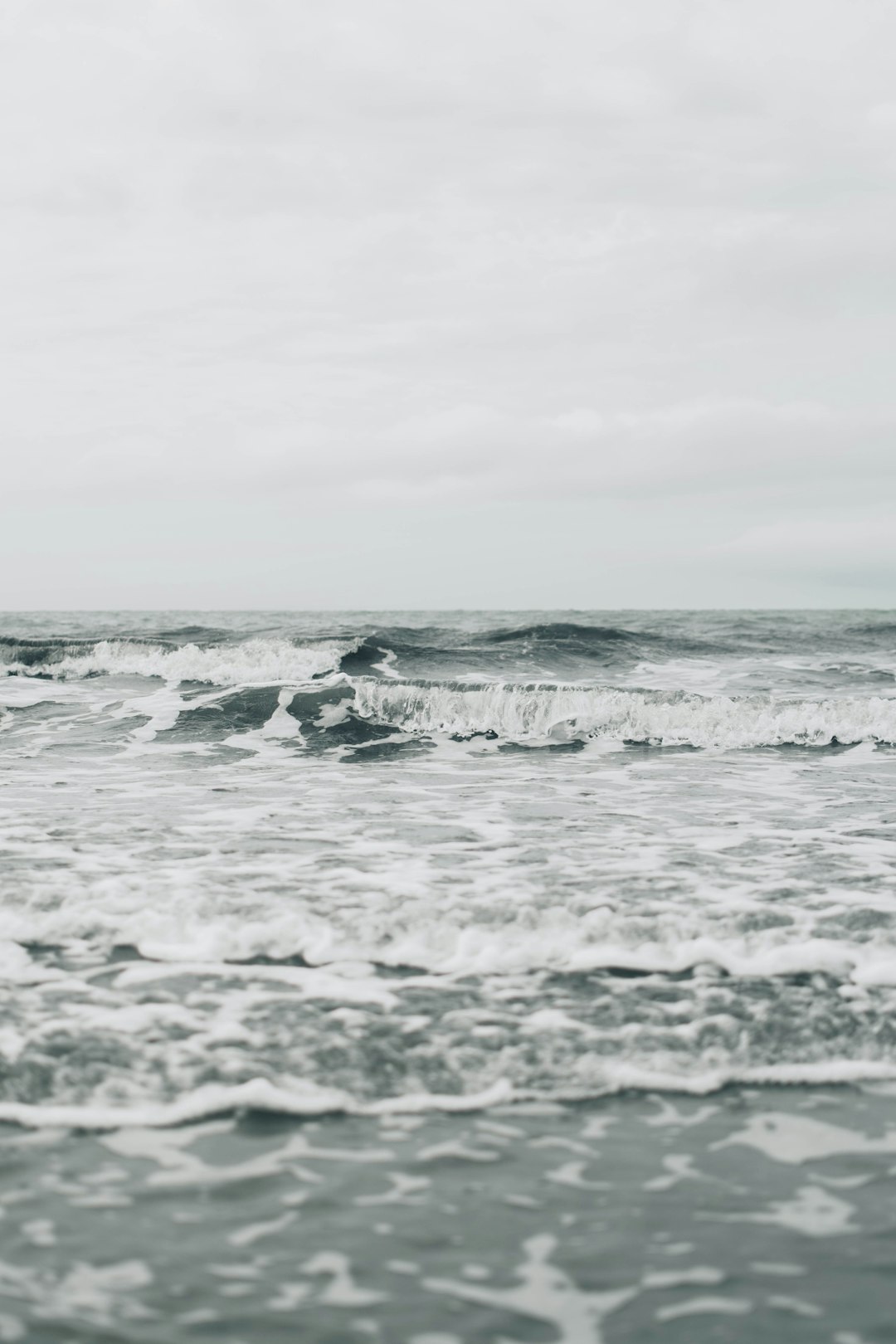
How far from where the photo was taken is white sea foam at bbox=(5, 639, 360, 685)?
61.1ft

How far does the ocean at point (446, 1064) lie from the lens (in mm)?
2789

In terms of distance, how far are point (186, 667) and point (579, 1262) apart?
1729cm

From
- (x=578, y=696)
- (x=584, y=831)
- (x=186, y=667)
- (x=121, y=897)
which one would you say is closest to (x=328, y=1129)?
(x=121, y=897)

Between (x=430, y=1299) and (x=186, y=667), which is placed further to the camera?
(x=186, y=667)

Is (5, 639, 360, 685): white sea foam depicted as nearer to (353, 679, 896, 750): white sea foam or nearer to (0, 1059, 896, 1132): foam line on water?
(353, 679, 896, 750): white sea foam

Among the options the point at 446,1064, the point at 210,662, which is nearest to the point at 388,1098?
the point at 446,1064

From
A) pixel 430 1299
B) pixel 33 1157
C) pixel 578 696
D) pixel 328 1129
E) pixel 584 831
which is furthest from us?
pixel 578 696

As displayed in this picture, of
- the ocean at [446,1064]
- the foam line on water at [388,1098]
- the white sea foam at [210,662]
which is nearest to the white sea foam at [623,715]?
the white sea foam at [210,662]

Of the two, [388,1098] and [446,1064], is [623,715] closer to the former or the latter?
[446,1064]

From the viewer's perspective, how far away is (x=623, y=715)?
47.4 feet

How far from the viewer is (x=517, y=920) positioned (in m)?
Result: 5.71

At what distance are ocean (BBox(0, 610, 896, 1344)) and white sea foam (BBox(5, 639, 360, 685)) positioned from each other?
331 inches

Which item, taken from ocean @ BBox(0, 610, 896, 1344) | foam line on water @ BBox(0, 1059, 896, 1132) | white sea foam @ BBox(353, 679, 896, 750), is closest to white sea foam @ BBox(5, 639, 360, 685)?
white sea foam @ BBox(353, 679, 896, 750)

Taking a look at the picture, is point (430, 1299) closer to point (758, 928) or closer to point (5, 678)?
point (758, 928)
